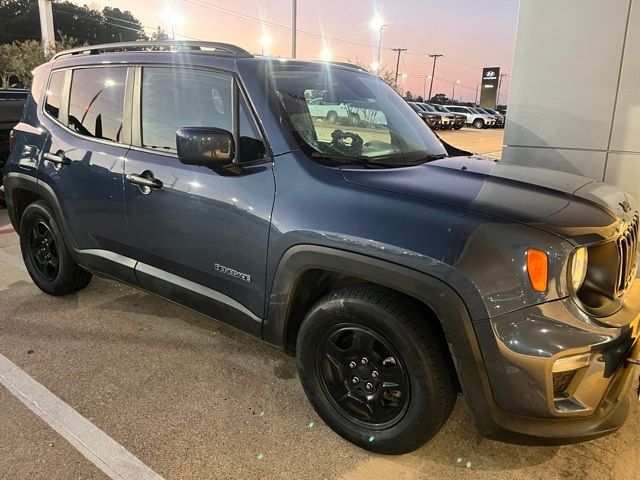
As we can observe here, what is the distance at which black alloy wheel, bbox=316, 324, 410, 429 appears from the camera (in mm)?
2301

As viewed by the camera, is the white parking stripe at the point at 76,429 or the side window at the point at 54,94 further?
the side window at the point at 54,94

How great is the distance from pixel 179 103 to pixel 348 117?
1.04m

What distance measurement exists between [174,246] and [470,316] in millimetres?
1748

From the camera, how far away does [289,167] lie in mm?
2518

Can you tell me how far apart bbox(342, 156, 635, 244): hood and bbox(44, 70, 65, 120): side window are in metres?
2.58

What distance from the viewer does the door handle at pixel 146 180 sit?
9.77 feet

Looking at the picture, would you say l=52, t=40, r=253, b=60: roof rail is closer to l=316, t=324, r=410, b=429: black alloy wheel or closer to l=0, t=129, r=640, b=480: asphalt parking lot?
l=316, t=324, r=410, b=429: black alloy wheel

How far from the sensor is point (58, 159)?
143 inches

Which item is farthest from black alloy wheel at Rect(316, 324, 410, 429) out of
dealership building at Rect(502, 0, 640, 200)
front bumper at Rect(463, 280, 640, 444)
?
dealership building at Rect(502, 0, 640, 200)

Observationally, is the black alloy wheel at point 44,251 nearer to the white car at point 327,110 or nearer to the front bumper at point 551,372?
the white car at point 327,110

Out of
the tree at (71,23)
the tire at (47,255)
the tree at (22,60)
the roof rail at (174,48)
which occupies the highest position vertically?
the tree at (71,23)

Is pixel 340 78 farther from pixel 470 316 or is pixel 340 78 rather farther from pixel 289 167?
pixel 470 316

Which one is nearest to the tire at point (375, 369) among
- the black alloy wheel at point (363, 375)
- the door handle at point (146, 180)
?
the black alloy wheel at point (363, 375)

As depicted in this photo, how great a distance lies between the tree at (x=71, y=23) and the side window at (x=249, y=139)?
6322 centimetres
